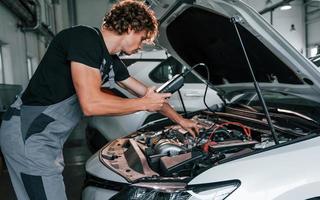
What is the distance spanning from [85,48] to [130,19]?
11.3 inches

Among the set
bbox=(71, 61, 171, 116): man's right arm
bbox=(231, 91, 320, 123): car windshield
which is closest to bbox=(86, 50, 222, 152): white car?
bbox=(231, 91, 320, 123): car windshield

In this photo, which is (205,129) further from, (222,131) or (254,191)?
(254,191)

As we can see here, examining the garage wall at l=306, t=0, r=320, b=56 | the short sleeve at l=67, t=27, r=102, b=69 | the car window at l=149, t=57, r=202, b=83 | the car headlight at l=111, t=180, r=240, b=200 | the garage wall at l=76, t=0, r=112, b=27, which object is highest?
the garage wall at l=76, t=0, r=112, b=27

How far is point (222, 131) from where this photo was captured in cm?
217

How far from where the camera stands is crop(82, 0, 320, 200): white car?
1516 mm

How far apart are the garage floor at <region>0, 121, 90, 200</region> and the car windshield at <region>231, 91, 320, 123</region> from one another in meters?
1.98

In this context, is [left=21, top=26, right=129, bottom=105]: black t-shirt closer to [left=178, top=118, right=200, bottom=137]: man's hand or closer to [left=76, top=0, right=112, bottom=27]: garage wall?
[left=178, top=118, right=200, bottom=137]: man's hand

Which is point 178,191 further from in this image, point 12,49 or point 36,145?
point 12,49

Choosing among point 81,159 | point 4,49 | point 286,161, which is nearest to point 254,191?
point 286,161

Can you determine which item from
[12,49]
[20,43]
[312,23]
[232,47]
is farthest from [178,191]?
[312,23]

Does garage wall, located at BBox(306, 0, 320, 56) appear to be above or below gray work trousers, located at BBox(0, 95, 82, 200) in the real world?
above

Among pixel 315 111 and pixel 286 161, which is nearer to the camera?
pixel 286 161

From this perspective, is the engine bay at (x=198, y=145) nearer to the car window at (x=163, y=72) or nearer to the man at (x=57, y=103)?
the man at (x=57, y=103)

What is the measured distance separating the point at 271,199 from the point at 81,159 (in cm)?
431
